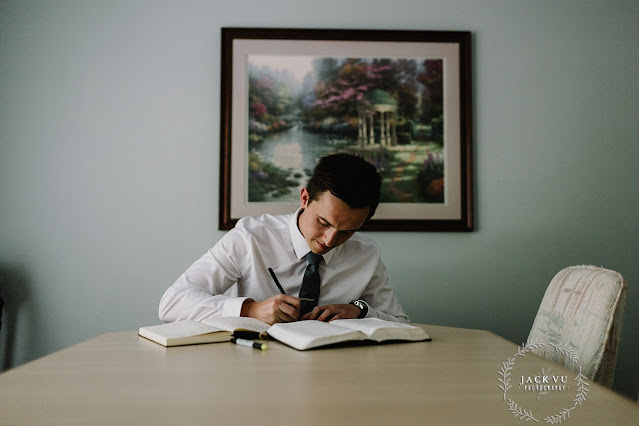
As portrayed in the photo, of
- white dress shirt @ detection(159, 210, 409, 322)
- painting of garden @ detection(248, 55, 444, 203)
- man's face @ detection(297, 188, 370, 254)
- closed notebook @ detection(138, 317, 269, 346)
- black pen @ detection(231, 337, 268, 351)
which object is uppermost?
painting of garden @ detection(248, 55, 444, 203)

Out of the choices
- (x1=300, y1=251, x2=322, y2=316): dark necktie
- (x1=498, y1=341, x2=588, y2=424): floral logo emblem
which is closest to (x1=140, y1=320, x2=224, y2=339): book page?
(x1=300, y1=251, x2=322, y2=316): dark necktie

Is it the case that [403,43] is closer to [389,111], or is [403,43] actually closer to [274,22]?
[389,111]

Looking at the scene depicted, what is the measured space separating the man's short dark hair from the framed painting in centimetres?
67

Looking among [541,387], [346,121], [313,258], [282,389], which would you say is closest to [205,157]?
[346,121]

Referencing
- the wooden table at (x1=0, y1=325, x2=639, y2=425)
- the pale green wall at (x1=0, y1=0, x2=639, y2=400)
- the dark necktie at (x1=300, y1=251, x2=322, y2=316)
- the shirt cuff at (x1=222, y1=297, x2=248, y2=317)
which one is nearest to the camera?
the wooden table at (x1=0, y1=325, x2=639, y2=425)

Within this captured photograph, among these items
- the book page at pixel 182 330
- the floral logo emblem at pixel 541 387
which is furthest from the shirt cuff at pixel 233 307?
the floral logo emblem at pixel 541 387

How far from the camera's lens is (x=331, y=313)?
1586mm

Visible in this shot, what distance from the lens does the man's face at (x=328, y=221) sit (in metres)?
1.68

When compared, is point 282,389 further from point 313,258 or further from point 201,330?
point 313,258

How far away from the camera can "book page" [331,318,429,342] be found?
1324mm

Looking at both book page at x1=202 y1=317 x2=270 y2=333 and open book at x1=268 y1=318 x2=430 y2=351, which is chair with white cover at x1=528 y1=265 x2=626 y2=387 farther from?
book page at x1=202 y1=317 x2=270 y2=333

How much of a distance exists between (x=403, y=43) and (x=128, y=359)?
2.03 meters

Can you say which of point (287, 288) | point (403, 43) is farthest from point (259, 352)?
point (403, 43)

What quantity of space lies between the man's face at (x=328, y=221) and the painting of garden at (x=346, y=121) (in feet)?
2.31
